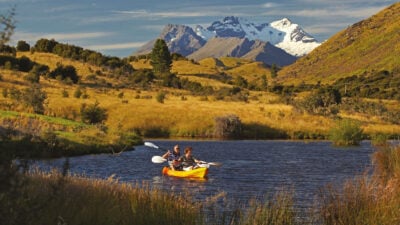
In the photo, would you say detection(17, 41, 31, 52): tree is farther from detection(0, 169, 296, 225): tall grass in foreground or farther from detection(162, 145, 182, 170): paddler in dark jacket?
detection(0, 169, 296, 225): tall grass in foreground

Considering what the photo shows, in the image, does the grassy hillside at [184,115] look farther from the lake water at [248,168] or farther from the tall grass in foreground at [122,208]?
the tall grass in foreground at [122,208]

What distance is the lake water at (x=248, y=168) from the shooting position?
2978 centimetres

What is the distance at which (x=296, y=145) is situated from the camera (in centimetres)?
6041

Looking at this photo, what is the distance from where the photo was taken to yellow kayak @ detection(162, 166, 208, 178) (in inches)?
1359

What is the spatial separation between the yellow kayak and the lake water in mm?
479

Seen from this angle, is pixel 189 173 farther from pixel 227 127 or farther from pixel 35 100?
pixel 227 127

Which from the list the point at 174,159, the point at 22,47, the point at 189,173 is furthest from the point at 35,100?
the point at 22,47

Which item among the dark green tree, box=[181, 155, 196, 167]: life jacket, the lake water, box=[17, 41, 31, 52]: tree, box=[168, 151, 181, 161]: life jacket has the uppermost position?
box=[17, 41, 31, 52]: tree

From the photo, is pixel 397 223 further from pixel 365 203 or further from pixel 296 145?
pixel 296 145

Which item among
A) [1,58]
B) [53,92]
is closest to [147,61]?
[1,58]

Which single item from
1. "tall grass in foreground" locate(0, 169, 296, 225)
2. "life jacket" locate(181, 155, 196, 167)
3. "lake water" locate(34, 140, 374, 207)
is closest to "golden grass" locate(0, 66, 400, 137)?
"lake water" locate(34, 140, 374, 207)

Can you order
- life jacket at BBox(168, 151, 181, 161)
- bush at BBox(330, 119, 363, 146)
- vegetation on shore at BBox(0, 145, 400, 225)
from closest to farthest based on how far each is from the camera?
vegetation on shore at BBox(0, 145, 400, 225) → life jacket at BBox(168, 151, 181, 161) → bush at BBox(330, 119, 363, 146)

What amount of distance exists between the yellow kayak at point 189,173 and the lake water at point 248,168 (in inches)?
18.9

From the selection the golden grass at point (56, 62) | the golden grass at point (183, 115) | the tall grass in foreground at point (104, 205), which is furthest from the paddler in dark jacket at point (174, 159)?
the golden grass at point (56, 62)
